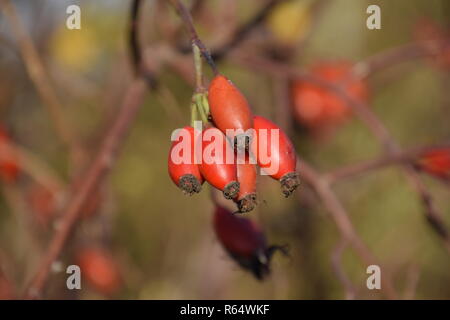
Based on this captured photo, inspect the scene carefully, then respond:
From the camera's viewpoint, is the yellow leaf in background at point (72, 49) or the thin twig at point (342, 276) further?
the yellow leaf in background at point (72, 49)

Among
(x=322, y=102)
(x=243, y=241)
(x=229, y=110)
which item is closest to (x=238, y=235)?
(x=243, y=241)

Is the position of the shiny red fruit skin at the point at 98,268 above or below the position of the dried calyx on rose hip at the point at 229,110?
above

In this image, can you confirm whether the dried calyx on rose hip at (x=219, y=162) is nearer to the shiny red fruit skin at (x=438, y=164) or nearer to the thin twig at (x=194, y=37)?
the thin twig at (x=194, y=37)

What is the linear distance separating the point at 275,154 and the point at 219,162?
0.10 metres

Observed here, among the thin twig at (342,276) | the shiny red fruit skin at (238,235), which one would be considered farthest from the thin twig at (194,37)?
the thin twig at (342,276)

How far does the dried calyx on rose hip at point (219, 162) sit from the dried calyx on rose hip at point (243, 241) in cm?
50

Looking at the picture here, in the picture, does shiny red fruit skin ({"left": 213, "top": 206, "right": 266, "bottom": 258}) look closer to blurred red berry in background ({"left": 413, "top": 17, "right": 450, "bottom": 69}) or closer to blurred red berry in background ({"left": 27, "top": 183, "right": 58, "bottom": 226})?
blurred red berry in background ({"left": 27, "top": 183, "right": 58, "bottom": 226})

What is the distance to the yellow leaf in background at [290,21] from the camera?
2.93m

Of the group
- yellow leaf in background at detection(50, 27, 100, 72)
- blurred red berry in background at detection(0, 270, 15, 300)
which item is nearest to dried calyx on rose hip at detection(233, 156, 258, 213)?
blurred red berry in background at detection(0, 270, 15, 300)

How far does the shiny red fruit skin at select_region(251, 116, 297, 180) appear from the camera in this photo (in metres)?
1.14

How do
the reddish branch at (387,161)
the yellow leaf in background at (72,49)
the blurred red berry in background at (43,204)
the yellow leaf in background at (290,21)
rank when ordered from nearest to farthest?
the reddish branch at (387,161), the blurred red berry in background at (43,204), the yellow leaf in background at (290,21), the yellow leaf in background at (72,49)

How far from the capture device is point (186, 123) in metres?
2.67

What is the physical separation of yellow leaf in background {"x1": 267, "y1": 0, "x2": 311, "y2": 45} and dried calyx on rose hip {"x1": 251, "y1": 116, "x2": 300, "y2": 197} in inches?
73.0

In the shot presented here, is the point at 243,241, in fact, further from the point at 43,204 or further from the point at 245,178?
the point at 43,204
